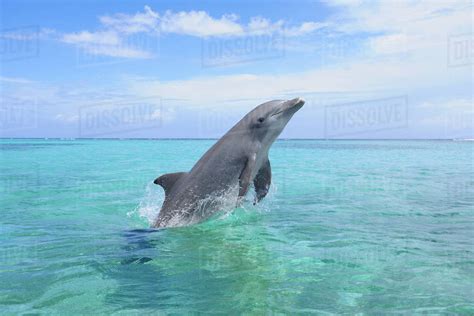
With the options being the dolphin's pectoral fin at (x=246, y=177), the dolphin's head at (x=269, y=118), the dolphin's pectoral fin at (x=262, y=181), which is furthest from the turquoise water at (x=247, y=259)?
the dolphin's head at (x=269, y=118)

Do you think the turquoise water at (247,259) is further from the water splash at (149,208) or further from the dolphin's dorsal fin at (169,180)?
the dolphin's dorsal fin at (169,180)

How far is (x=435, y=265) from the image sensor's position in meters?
7.34

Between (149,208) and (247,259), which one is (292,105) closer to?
(247,259)

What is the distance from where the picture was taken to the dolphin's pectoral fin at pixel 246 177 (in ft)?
32.9

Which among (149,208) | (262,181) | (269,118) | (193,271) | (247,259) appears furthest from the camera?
(149,208)

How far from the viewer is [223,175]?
10391 mm

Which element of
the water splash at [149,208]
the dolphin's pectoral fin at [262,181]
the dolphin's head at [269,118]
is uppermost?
the dolphin's head at [269,118]

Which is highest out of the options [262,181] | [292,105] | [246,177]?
[292,105]

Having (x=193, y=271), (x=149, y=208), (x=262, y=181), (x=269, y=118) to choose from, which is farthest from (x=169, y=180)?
(x=193, y=271)

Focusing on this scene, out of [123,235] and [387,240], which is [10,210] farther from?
[387,240]

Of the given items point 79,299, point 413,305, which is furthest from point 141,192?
point 413,305

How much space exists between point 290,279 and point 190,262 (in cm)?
183

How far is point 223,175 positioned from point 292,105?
7.79ft

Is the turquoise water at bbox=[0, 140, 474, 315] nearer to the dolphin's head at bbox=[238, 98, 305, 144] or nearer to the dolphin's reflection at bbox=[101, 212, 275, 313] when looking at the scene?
the dolphin's reflection at bbox=[101, 212, 275, 313]
